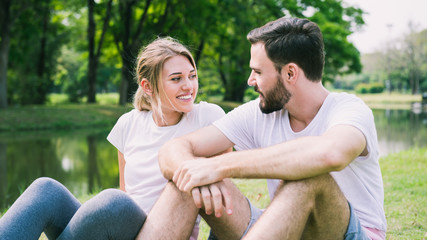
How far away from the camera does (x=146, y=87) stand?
8.94 ft

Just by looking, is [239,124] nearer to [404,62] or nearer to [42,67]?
[42,67]

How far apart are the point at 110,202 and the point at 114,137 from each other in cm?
84

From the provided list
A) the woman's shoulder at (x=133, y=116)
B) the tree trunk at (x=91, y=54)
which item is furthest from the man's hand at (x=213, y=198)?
the tree trunk at (x=91, y=54)

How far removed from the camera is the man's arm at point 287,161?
5.88ft

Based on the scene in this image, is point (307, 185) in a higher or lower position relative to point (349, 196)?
higher

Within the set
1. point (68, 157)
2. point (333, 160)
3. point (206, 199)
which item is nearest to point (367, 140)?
point (333, 160)

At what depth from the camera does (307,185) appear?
1783mm

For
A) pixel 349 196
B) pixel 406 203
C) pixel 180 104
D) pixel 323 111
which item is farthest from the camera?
pixel 406 203

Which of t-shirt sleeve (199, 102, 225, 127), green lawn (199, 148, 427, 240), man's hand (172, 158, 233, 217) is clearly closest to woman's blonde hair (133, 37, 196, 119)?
t-shirt sleeve (199, 102, 225, 127)

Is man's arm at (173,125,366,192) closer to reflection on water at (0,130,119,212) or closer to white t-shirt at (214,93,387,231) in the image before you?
white t-shirt at (214,93,387,231)

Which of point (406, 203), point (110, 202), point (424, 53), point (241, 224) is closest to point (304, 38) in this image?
point (241, 224)

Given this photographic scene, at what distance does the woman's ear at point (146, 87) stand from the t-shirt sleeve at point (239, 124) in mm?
500

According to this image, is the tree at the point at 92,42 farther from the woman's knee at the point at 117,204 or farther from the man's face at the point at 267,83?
the woman's knee at the point at 117,204

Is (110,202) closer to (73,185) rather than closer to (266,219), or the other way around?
(266,219)
